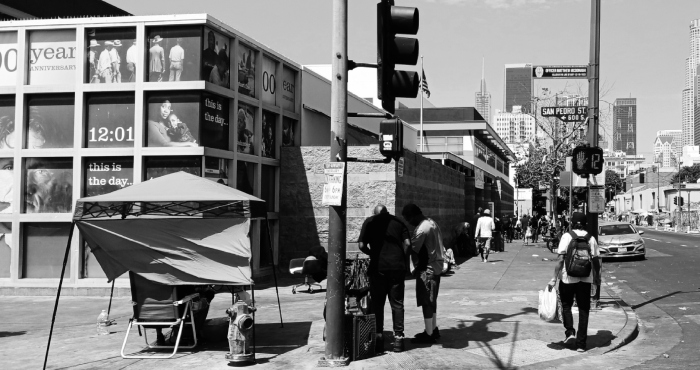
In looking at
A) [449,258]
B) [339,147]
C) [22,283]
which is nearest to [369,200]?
[449,258]

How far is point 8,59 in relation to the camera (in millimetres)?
16000

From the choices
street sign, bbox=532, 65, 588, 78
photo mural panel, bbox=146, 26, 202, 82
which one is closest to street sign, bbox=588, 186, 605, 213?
street sign, bbox=532, 65, 588, 78

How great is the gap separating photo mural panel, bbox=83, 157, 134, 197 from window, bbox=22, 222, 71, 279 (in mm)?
1072

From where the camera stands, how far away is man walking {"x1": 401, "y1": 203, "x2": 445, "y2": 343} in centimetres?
924

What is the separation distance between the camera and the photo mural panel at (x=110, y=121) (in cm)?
1557

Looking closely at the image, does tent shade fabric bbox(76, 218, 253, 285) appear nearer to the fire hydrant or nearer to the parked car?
the fire hydrant

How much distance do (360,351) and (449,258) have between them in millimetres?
3642

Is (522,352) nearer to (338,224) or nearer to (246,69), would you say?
(338,224)

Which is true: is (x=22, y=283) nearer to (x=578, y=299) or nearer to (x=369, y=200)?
(x=369, y=200)

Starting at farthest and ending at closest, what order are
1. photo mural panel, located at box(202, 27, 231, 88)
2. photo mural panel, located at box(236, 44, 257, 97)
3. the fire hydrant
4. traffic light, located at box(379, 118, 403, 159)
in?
1. photo mural panel, located at box(236, 44, 257, 97)
2. photo mural panel, located at box(202, 27, 231, 88)
3. the fire hydrant
4. traffic light, located at box(379, 118, 403, 159)

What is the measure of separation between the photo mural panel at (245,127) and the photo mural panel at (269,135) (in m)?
0.51

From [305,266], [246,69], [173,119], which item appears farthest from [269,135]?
[305,266]

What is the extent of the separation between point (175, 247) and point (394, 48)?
159 inches

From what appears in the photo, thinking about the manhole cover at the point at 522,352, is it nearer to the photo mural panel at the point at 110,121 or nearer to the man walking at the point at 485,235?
the photo mural panel at the point at 110,121
